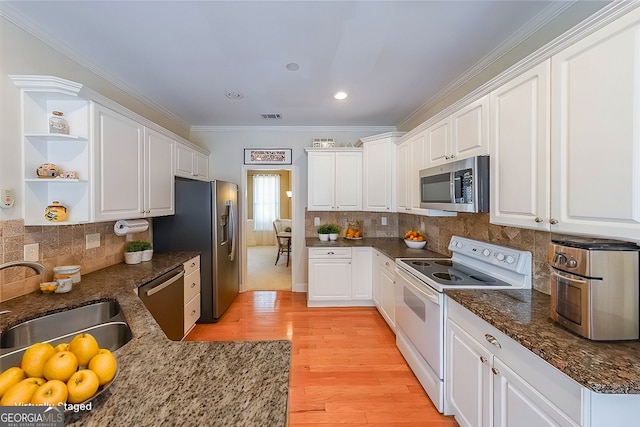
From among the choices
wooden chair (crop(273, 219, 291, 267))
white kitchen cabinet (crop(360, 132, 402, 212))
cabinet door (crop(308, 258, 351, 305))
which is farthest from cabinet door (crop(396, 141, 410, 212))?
wooden chair (crop(273, 219, 291, 267))

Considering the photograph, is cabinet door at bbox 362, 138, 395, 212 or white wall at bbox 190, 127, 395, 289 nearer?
cabinet door at bbox 362, 138, 395, 212

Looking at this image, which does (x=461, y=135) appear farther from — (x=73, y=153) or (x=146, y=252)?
(x=146, y=252)

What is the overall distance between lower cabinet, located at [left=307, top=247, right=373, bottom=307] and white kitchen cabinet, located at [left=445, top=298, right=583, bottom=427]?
1.88 m

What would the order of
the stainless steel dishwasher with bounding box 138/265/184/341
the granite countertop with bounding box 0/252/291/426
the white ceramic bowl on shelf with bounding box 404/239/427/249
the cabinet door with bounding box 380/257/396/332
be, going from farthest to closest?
the white ceramic bowl on shelf with bounding box 404/239/427/249, the cabinet door with bounding box 380/257/396/332, the stainless steel dishwasher with bounding box 138/265/184/341, the granite countertop with bounding box 0/252/291/426

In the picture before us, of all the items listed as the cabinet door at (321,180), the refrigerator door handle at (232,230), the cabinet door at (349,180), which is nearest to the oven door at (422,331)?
the cabinet door at (349,180)

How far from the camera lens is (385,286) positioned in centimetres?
319

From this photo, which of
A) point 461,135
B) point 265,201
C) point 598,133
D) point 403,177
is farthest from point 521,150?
point 265,201

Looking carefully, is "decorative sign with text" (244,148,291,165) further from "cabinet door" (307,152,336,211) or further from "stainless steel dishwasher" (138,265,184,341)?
"stainless steel dishwasher" (138,265,184,341)

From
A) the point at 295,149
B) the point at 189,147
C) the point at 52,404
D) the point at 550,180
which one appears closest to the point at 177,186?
the point at 189,147

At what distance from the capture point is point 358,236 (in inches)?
161

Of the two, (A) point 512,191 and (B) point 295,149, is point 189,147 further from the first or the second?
(A) point 512,191

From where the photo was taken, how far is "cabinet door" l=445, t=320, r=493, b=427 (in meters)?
1.41

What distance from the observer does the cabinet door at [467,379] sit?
141 cm

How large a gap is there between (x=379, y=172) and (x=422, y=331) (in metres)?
2.14
